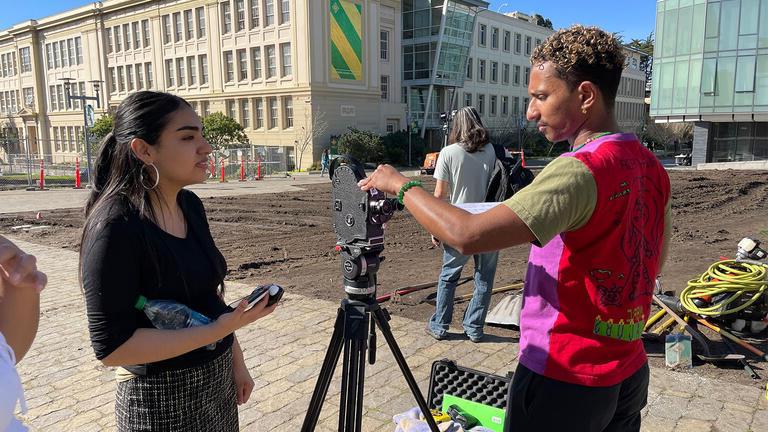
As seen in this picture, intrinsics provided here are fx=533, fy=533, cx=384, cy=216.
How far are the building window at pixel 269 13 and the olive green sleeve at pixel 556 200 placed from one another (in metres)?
41.5

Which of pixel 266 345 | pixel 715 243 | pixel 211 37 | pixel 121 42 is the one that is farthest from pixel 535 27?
pixel 266 345

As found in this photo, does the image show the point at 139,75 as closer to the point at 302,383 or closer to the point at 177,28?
the point at 177,28

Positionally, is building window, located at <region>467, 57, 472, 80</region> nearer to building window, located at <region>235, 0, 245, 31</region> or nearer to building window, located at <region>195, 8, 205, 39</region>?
building window, located at <region>235, 0, 245, 31</region>

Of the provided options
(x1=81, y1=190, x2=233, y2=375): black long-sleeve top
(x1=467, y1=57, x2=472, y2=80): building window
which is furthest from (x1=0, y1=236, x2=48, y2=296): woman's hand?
(x1=467, y1=57, x2=472, y2=80): building window

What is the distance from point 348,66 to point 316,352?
38.1 metres

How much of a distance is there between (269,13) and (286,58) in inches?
144

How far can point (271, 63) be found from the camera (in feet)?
133

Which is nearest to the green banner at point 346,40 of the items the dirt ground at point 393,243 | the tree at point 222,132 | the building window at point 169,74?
the tree at point 222,132

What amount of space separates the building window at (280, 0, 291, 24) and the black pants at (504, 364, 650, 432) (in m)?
40.4

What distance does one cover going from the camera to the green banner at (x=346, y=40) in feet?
129

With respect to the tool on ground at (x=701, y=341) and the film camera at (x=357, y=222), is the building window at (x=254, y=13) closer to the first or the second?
the tool on ground at (x=701, y=341)

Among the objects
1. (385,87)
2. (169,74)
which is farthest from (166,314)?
(169,74)

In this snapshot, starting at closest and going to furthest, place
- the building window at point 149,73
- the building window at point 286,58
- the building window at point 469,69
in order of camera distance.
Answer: the building window at point 286,58 < the building window at point 149,73 < the building window at point 469,69

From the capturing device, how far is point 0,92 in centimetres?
6669
